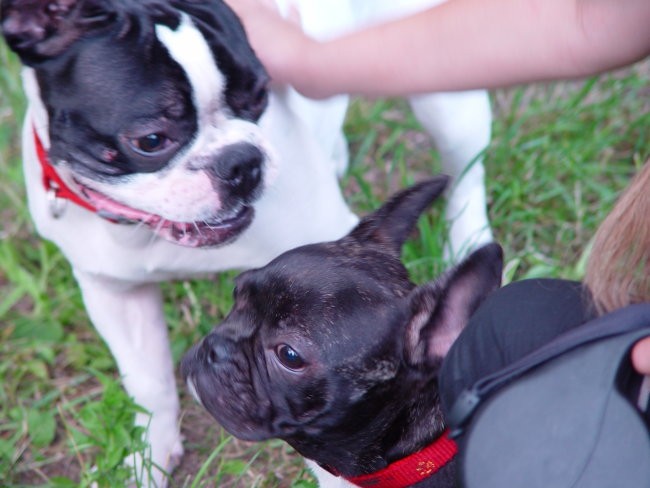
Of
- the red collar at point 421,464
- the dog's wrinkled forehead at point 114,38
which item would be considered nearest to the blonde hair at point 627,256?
the red collar at point 421,464

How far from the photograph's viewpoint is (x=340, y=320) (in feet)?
6.04

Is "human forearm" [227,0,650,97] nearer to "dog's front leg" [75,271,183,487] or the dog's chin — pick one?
the dog's chin

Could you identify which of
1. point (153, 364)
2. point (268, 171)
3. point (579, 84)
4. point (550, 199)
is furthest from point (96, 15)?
point (579, 84)

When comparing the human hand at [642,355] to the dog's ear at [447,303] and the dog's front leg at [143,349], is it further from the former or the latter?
the dog's front leg at [143,349]

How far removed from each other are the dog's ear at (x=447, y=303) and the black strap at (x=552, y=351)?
0.93 feet

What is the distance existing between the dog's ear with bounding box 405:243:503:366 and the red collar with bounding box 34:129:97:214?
31.4 inches

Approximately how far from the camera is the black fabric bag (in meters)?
1.38

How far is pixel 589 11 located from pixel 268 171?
779mm

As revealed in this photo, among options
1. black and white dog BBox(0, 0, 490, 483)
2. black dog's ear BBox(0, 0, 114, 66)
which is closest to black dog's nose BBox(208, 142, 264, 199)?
black and white dog BBox(0, 0, 490, 483)

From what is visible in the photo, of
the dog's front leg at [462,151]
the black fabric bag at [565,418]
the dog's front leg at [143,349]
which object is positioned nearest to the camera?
the black fabric bag at [565,418]

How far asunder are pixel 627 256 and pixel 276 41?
36.7 inches

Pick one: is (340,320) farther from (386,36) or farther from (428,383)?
(386,36)

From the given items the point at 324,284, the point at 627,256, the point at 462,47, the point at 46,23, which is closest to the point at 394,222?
the point at 324,284

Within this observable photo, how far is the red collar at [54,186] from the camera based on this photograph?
216 centimetres
